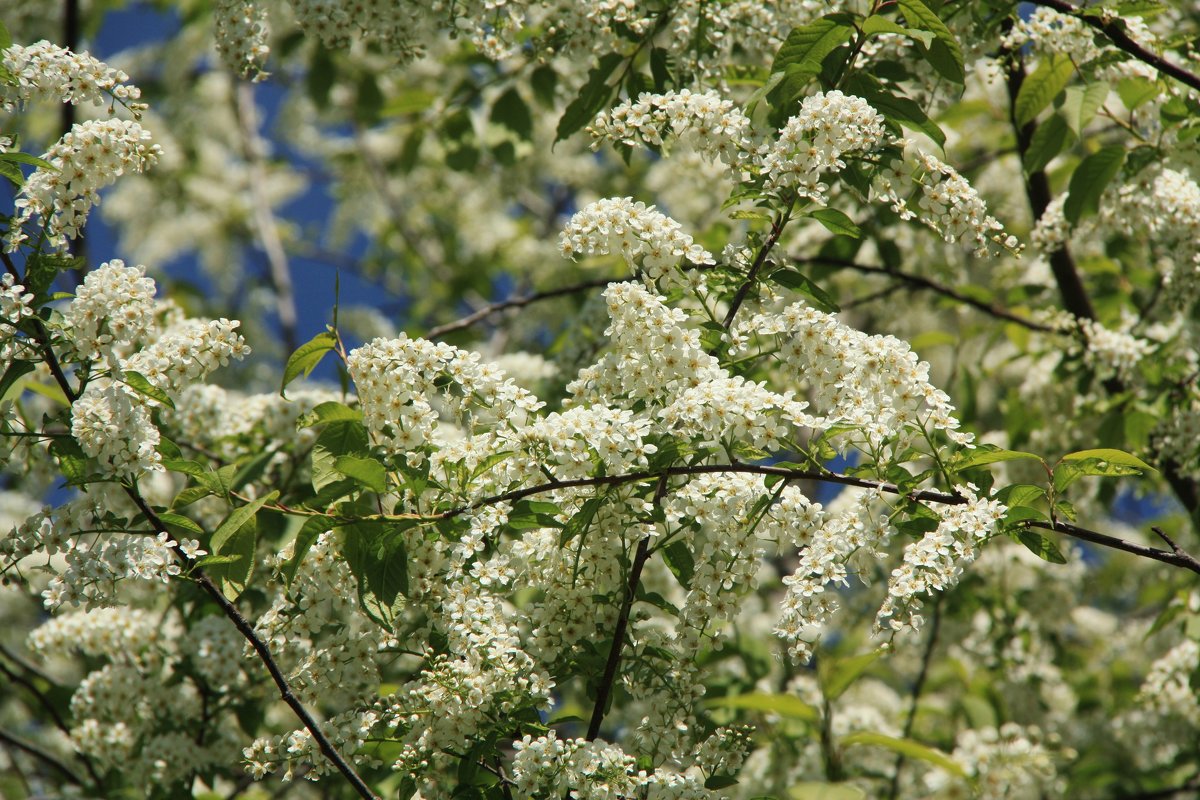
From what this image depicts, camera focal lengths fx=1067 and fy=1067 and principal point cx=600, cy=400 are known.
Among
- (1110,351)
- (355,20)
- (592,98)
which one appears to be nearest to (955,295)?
(1110,351)

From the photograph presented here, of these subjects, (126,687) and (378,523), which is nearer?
(378,523)

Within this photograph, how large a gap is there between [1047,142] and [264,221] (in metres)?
6.94

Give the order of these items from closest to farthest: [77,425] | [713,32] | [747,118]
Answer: [77,425] → [747,118] → [713,32]

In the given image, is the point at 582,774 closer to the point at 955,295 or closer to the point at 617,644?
the point at 617,644

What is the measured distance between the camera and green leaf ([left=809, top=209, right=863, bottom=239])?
9.26 ft

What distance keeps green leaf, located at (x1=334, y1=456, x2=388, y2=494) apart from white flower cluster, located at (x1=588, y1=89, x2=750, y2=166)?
112cm

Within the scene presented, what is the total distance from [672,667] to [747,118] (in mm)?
1507

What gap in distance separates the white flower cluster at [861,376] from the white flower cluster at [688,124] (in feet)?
1.64

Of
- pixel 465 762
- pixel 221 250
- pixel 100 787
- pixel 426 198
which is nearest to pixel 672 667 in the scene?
pixel 465 762

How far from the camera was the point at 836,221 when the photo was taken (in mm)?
2848

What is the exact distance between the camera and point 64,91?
2.70 metres

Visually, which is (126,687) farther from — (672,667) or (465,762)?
(672,667)

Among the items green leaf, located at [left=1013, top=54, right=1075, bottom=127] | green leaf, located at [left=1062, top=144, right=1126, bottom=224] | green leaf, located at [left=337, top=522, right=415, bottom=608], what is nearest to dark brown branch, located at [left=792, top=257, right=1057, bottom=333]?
green leaf, located at [left=1062, top=144, right=1126, bottom=224]

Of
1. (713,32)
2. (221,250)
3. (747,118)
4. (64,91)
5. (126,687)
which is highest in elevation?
(221,250)
